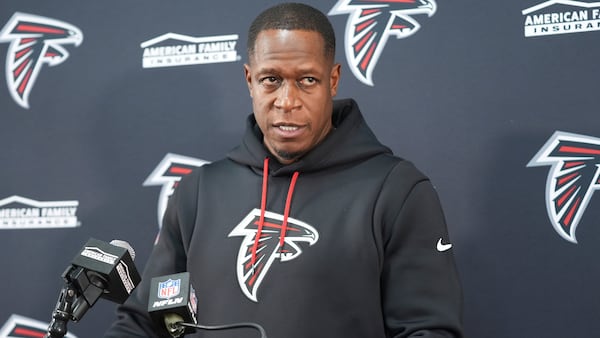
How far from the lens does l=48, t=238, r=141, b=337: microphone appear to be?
3.79 ft

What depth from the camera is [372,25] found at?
2.18m

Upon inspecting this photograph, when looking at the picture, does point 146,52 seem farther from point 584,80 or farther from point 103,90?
point 584,80

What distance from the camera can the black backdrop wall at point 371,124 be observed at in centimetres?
199

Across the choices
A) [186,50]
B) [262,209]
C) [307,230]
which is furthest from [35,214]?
[307,230]

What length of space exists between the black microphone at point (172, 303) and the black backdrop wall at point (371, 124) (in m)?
1.05

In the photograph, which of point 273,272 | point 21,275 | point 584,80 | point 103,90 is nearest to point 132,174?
point 103,90

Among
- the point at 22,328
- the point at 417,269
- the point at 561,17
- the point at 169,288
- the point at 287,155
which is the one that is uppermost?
the point at 561,17

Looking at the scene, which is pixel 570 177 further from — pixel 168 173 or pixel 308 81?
pixel 168 173

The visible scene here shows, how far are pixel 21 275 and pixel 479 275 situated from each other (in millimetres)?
1398

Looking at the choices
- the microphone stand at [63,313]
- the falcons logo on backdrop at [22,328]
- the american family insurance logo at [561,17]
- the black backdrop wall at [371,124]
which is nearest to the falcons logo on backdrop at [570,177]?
the black backdrop wall at [371,124]

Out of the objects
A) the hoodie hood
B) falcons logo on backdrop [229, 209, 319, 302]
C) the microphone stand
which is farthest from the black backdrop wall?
the microphone stand

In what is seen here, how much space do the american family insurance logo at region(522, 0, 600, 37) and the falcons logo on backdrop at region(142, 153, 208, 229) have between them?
1012 millimetres

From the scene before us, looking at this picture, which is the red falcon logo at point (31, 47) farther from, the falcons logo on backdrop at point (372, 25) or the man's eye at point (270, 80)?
the man's eye at point (270, 80)

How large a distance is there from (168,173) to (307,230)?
31.1 inches
